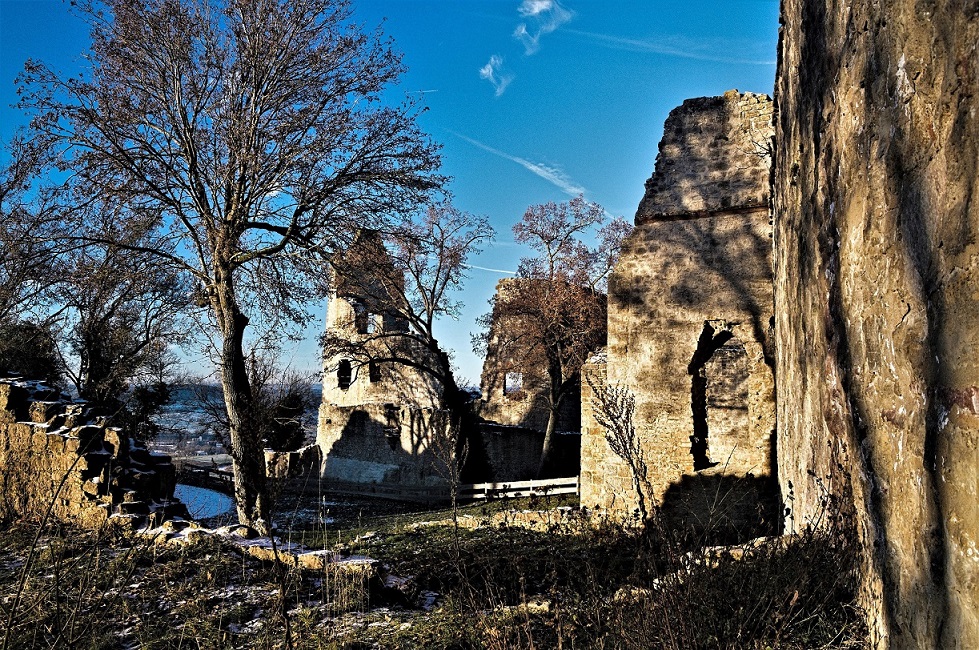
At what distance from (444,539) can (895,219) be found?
7695 millimetres

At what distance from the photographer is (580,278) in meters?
21.6

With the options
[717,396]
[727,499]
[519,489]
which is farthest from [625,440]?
[519,489]

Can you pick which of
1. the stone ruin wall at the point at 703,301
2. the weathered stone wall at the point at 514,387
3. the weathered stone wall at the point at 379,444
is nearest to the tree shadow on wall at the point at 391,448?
the weathered stone wall at the point at 379,444

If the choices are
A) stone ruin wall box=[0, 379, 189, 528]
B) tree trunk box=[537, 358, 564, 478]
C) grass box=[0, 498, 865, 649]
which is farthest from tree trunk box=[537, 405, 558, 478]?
stone ruin wall box=[0, 379, 189, 528]

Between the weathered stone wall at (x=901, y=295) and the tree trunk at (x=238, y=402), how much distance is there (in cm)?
838

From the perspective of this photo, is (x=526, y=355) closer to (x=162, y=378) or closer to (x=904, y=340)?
(x=162, y=378)

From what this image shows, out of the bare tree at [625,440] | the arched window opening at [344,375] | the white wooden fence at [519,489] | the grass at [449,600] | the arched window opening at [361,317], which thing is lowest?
the white wooden fence at [519,489]

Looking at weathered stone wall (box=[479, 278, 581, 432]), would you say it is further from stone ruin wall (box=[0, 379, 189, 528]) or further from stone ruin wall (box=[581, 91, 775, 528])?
stone ruin wall (box=[0, 379, 189, 528])

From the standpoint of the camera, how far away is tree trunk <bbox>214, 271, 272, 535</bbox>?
9.89m

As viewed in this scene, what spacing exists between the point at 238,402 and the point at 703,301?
24.8ft

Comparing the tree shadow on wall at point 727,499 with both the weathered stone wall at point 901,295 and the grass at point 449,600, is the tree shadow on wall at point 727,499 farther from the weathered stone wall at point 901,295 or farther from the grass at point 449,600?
the weathered stone wall at point 901,295

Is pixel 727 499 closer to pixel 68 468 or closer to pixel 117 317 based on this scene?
pixel 68 468

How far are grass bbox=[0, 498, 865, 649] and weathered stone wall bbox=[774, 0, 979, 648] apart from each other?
41 cm

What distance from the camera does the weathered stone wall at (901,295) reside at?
85.0 inches
